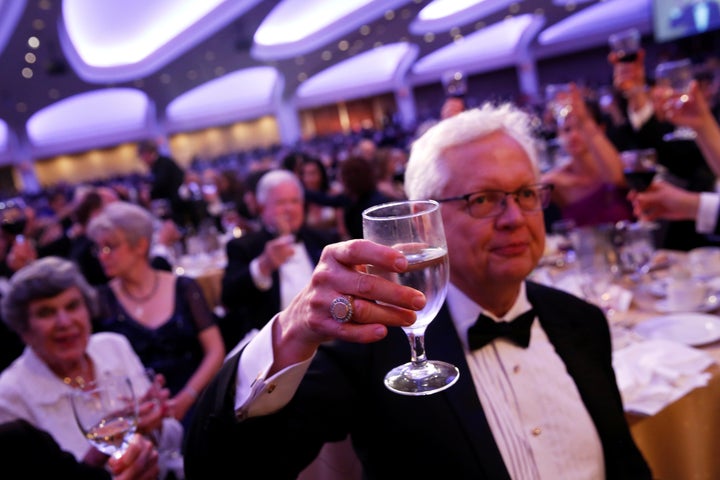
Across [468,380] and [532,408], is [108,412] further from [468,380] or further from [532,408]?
[532,408]

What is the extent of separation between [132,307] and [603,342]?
2.38 metres

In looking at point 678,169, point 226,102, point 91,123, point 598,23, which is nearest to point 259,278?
point 678,169

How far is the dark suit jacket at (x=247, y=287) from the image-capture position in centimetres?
338

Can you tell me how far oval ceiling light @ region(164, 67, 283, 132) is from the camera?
88.0 feet

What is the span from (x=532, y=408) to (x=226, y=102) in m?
29.4

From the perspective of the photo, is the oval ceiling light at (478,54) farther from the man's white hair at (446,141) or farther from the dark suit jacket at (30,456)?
the dark suit jacket at (30,456)

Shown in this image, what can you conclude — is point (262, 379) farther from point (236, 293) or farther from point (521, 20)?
point (521, 20)

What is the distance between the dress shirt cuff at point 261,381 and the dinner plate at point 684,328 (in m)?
1.42

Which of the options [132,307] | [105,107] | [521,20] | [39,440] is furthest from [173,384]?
[521,20]

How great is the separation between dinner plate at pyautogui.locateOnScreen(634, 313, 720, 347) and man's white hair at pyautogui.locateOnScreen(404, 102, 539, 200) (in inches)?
33.9

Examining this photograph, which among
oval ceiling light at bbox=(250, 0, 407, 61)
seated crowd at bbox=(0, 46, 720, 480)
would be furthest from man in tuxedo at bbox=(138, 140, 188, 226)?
oval ceiling light at bbox=(250, 0, 407, 61)

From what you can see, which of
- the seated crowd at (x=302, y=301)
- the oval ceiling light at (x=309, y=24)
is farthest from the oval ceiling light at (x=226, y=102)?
the seated crowd at (x=302, y=301)

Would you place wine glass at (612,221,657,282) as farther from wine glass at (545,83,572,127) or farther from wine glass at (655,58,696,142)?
wine glass at (545,83,572,127)

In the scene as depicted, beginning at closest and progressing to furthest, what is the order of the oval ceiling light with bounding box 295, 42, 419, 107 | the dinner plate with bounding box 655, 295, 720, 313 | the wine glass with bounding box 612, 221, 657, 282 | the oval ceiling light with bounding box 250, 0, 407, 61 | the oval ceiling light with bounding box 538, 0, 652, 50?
the dinner plate with bounding box 655, 295, 720, 313
the wine glass with bounding box 612, 221, 657, 282
the oval ceiling light with bounding box 250, 0, 407, 61
the oval ceiling light with bounding box 538, 0, 652, 50
the oval ceiling light with bounding box 295, 42, 419, 107
